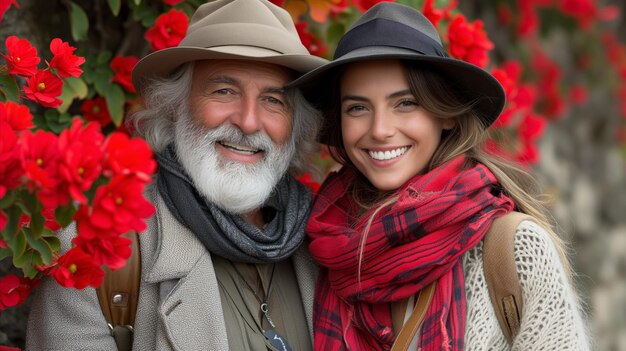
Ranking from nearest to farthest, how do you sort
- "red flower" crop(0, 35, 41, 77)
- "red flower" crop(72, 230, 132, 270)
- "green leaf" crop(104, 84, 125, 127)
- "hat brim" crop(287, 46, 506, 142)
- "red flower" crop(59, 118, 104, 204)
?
1. "red flower" crop(59, 118, 104, 204)
2. "red flower" crop(72, 230, 132, 270)
3. "red flower" crop(0, 35, 41, 77)
4. "hat brim" crop(287, 46, 506, 142)
5. "green leaf" crop(104, 84, 125, 127)

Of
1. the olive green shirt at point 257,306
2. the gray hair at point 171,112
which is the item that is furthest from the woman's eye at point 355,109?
the olive green shirt at point 257,306

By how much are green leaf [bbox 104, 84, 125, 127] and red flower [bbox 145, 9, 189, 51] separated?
0.27 meters

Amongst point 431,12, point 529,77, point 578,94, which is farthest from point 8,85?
point 578,94

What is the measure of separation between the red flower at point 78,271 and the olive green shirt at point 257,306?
636mm

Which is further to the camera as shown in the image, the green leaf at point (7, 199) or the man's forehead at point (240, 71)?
the man's forehead at point (240, 71)

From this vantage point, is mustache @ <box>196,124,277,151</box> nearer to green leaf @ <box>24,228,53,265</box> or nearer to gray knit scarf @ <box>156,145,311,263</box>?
gray knit scarf @ <box>156,145,311,263</box>

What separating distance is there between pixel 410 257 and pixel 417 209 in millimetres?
143

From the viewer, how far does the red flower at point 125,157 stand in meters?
1.70

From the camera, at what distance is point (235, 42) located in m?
2.79

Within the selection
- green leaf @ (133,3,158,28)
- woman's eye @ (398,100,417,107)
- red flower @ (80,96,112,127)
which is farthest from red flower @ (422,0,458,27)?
red flower @ (80,96,112,127)

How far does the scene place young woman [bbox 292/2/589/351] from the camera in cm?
243

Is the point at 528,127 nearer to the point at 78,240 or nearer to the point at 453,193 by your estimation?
the point at 453,193

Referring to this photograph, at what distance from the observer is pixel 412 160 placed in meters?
2.73

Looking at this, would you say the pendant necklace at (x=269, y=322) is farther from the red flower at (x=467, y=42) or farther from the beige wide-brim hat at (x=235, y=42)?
the red flower at (x=467, y=42)
